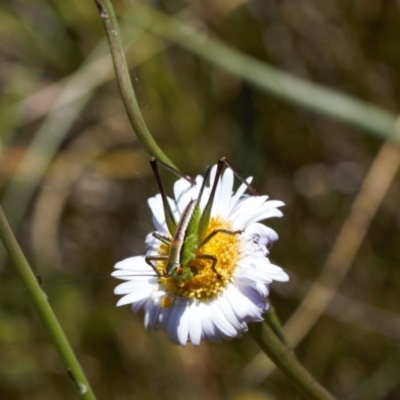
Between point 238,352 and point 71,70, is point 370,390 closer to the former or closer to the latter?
point 238,352

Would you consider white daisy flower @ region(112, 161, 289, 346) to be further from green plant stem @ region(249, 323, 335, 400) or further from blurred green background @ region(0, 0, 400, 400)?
blurred green background @ region(0, 0, 400, 400)

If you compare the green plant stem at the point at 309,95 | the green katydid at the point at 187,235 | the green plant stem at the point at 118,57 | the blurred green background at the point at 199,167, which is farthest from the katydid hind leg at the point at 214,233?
the blurred green background at the point at 199,167

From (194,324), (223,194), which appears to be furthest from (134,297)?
(223,194)

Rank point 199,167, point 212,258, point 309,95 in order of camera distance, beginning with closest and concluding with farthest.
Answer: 1. point 212,258
2. point 309,95
3. point 199,167

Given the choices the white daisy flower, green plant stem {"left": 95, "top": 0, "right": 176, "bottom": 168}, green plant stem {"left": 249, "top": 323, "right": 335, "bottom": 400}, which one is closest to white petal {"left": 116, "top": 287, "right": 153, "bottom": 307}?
the white daisy flower

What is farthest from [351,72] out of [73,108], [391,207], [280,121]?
[73,108]

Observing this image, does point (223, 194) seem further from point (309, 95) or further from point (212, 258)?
point (309, 95)
